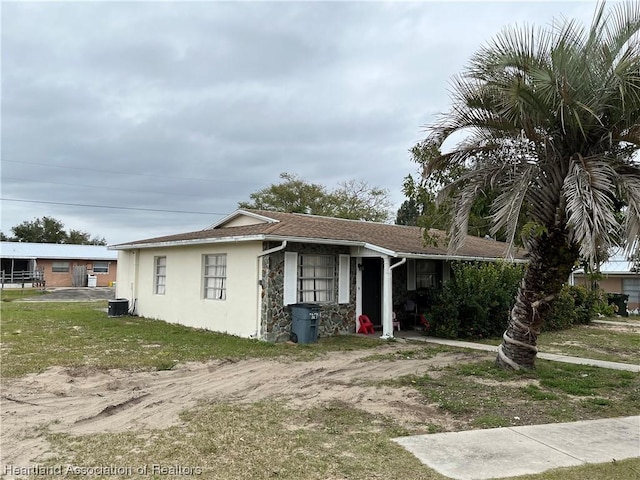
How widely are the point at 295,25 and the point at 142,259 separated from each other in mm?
11625

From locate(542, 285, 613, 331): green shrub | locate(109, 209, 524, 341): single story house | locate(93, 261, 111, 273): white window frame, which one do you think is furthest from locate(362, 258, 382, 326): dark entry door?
locate(93, 261, 111, 273): white window frame

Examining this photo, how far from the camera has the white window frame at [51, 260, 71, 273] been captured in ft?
132

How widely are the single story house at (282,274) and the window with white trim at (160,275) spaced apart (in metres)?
0.04

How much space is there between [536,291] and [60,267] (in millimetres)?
41113

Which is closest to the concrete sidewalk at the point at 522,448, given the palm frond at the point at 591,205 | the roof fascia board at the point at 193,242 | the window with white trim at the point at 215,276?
the palm frond at the point at 591,205

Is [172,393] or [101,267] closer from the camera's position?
[172,393]

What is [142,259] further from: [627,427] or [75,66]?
[627,427]

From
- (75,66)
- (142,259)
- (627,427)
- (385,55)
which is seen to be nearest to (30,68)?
(75,66)

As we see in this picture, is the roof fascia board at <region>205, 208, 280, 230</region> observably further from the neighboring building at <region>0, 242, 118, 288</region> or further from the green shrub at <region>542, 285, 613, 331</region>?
the neighboring building at <region>0, 242, 118, 288</region>

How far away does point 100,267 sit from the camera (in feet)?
138

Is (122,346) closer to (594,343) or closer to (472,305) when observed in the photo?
(472,305)

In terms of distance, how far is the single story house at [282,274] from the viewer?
40.6 ft

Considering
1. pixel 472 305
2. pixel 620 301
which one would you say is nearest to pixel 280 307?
pixel 472 305

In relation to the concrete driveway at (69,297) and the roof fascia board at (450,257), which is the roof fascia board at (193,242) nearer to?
the roof fascia board at (450,257)
